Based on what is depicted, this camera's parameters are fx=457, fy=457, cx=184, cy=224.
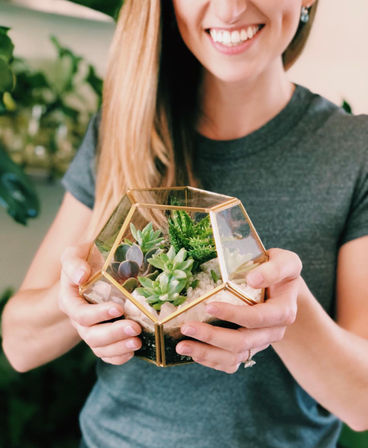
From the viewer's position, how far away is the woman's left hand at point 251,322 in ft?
1.52

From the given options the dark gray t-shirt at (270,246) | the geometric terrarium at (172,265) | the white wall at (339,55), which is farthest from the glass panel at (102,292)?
the white wall at (339,55)

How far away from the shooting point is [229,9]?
685mm

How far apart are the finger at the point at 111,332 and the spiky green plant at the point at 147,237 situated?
80 millimetres

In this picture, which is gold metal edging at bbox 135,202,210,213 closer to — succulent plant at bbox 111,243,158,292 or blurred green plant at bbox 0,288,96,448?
succulent plant at bbox 111,243,158,292

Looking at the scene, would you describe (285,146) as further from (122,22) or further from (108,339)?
(108,339)

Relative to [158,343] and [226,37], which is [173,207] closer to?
[158,343]

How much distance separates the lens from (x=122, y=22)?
833 mm

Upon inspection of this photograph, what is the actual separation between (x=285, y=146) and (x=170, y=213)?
43 cm

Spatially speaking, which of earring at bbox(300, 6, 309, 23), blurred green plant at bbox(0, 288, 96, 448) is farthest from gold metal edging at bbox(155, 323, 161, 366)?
blurred green plant at bbox(0, 288, 96, 448)

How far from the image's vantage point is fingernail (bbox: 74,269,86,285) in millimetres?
509

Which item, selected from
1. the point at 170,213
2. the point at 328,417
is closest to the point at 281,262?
the point at 170,213

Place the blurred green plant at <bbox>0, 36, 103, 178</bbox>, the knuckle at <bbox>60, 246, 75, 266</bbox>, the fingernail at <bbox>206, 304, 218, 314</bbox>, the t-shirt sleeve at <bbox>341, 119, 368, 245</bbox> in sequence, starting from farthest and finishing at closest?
1. the blurred green plant at <bbox>0, 36, 103, 178</bbox>
2. the t-shirt sleeve at <bbox>341, 119, 368, 245</bbox>
3. the knuckle at <bbox>60, 246, 75, 266</bbox>
4. the fingernail at <bbox>206, 304, 218, 314</bbox>

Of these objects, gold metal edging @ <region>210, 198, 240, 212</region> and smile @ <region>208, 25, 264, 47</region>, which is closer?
gold metal edging @ <region>210, 198, 240, 212</region>

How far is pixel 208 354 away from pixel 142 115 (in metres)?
0.51
